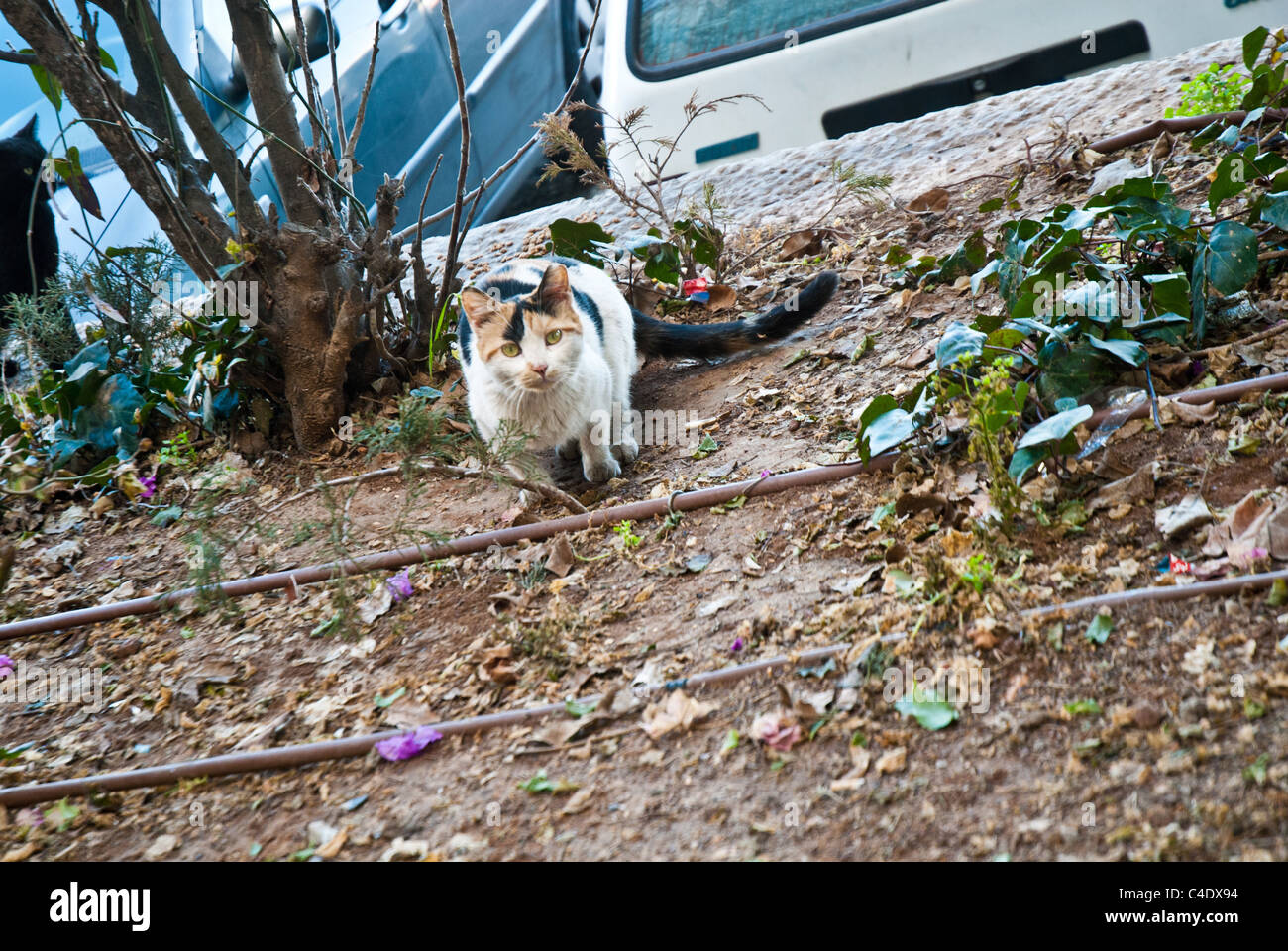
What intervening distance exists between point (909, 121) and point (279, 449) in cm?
323

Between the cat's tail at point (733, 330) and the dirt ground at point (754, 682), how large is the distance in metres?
0.37

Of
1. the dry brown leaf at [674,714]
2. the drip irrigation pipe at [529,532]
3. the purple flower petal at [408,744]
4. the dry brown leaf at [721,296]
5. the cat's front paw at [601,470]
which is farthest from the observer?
the dry brown leaf at [721,296]

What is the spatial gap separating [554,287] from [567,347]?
166 millimetres

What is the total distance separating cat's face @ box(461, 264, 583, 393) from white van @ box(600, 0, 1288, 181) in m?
2.01

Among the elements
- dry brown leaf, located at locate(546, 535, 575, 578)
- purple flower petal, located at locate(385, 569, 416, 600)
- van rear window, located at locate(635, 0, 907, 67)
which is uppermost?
van rear window, located at locate(635, 0, 907, 67)

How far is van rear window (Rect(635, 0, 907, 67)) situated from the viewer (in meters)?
4.28

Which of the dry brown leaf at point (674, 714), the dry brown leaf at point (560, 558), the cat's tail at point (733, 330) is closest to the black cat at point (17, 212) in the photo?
the cat's tail at point (733, 330)

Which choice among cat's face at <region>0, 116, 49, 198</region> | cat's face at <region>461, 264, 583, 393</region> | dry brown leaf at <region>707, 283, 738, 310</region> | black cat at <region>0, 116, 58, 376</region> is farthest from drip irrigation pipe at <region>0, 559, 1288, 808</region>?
cat's face at <region>0, 116, 49, 198</region>

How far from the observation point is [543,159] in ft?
17.7

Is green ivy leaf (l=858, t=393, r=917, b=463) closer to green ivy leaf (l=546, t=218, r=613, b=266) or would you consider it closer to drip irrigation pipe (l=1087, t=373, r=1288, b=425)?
drip irrigation pipe (l=1087, t=373, r=1288, b=425)

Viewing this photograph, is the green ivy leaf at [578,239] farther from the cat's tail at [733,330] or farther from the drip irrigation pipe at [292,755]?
the drip irrigation pipe at [292,755]

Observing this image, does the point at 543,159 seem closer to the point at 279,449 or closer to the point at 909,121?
the point at 909,121

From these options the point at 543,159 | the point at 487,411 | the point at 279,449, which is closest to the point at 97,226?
the point at 543,159

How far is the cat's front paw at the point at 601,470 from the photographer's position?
107 inches
